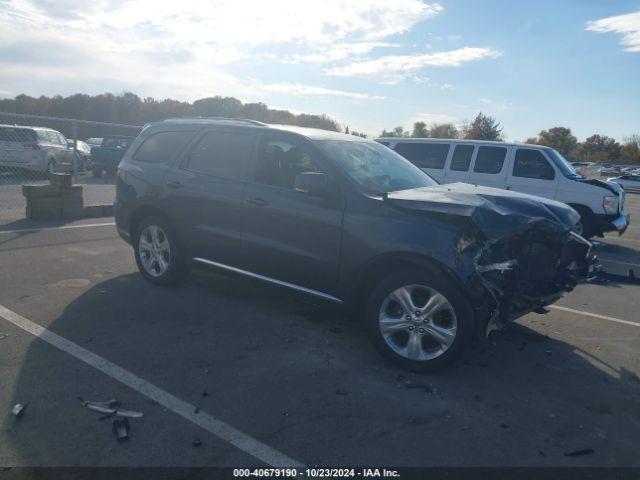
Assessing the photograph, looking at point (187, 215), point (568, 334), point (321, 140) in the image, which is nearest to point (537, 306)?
point (568, 334)

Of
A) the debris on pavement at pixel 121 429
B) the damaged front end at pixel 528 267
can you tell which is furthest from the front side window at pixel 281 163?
the debris on pavement at pixel 121 429

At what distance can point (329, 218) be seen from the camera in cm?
464

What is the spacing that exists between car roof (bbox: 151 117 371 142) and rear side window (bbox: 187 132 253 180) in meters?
0.15

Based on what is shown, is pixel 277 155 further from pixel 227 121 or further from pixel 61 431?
pixel 61 431

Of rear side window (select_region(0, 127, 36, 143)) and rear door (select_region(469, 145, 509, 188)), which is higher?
rear door (select_region(469, 145, 509, 188))

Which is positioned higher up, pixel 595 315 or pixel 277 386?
pixel 595 315

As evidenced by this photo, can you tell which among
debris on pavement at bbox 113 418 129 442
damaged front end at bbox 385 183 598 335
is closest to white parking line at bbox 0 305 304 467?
debris on pavement at bbox 113 418 129 442

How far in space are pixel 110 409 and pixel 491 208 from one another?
10.3ft

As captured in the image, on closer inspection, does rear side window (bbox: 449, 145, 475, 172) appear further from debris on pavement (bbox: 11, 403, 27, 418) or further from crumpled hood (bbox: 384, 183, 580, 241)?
debris on pavement (bbox: 11, 403, 27, 418)

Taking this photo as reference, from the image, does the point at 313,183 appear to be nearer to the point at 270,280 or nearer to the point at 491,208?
the point at 270,280

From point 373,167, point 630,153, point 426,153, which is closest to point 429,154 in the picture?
point 426,153

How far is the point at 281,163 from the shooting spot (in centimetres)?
527

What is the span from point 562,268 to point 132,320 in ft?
13.3

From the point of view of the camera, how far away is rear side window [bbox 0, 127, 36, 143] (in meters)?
12.1
